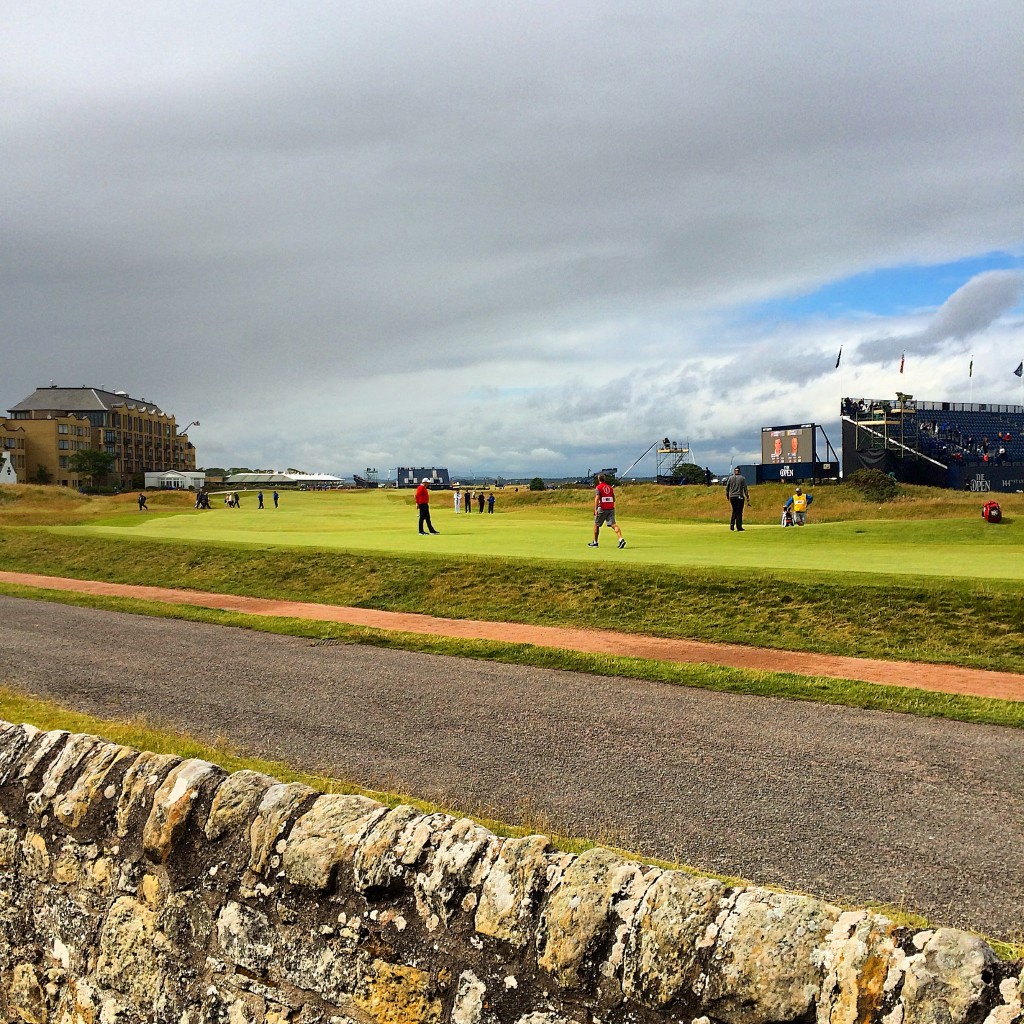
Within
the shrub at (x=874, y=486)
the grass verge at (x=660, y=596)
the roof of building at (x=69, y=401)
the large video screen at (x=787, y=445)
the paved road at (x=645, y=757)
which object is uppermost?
the roof of building at (x=69, y=401)

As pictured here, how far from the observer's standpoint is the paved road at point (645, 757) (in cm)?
612

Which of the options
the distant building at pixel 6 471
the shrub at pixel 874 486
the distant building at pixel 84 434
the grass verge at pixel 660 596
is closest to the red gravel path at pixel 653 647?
the grass verge at pixel 660 596

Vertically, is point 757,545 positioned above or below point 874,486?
below

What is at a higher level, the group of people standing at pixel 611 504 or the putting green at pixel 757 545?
the group of people standing at pixel 611 504

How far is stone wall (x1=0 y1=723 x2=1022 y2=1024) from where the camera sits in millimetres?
2650

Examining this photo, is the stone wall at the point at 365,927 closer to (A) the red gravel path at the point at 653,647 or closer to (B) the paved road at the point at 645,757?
(B) the paved road at the point at 645,757

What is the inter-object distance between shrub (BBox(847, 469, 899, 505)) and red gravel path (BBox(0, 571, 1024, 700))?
150ft

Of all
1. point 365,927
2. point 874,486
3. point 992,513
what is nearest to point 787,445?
point 874,486

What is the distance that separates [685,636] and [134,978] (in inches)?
469

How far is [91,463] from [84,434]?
15770 millimetres

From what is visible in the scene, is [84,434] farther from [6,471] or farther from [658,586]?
[658,586]

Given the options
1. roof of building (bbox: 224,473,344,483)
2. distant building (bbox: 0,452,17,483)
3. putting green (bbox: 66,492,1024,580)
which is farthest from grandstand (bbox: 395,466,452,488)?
putting green (bbox: 66,492,1024,580)

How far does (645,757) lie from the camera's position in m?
8.46

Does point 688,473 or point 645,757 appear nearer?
point 645,757
